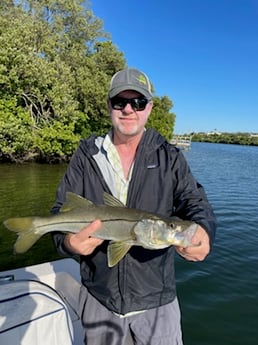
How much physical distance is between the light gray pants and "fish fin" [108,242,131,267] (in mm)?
437

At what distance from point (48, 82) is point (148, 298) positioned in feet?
72.3

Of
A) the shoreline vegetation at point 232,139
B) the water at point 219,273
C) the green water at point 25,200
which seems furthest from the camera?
the shoreline vegetation at point 232,139

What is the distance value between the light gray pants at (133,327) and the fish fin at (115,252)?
0.44m

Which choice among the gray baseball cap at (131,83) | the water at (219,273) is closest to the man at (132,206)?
the gray baseball cap at (131,83)

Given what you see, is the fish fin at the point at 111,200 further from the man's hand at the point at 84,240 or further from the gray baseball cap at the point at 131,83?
the gray baseball cap at the point at 131,83

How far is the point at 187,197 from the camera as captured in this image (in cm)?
230

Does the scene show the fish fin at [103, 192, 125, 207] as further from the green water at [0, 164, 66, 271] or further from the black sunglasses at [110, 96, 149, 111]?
the green water at [0, 164, 66, 271]

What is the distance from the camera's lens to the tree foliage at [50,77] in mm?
20922

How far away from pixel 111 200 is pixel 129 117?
2.16 ft

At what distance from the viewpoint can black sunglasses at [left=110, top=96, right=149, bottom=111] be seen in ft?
7.91

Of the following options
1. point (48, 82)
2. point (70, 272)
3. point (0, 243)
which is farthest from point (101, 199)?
point (48, 82)

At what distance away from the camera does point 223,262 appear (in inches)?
313

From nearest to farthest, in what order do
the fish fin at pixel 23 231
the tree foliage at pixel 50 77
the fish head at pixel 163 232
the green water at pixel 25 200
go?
1. the fish head at pixel 163 232
2. the fish fin at pixel 23 231
3. the green water at pixel 25 200
4. the tree foliage at pixel 50 77

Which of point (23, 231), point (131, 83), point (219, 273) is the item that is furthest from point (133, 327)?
point (219, 273)
